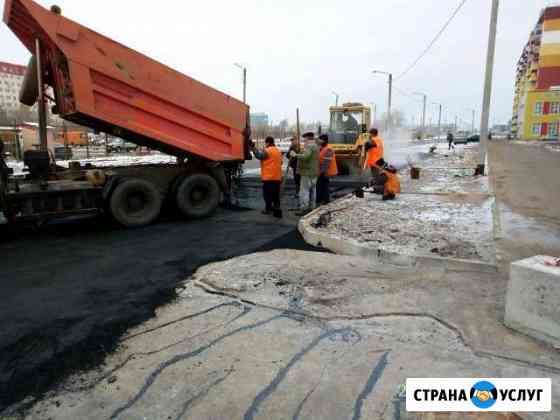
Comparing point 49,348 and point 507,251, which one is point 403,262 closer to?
point 507,251

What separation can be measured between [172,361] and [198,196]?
5578mm

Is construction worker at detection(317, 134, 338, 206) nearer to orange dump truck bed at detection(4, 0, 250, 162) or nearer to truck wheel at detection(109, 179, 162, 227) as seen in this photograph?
orange dump truck bed at detection(4, 0, 250, 162)

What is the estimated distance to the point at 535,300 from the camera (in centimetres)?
301

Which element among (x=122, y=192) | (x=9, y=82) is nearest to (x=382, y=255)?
(x=122, y=192)

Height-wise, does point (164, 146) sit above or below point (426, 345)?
above

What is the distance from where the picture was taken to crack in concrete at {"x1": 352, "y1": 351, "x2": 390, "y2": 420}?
2.29m

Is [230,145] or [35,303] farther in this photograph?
[230,145]

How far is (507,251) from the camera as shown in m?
5.02

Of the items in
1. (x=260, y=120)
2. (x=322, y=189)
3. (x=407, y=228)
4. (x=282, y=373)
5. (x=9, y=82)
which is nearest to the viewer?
(x=282, y=373)

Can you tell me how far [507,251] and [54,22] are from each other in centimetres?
677

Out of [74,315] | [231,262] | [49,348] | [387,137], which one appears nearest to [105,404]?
[49,348]

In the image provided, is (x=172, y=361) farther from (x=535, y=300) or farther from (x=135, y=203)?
(x=135, y=203)

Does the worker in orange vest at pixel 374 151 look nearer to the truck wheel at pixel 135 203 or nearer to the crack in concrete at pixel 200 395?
the truck wheel at pixel 135 203

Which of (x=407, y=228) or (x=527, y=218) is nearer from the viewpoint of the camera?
(x=407, y=228)
